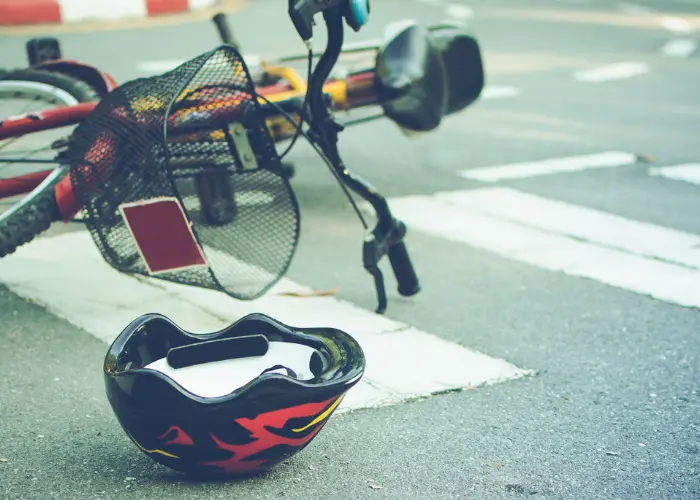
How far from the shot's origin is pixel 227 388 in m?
2.72

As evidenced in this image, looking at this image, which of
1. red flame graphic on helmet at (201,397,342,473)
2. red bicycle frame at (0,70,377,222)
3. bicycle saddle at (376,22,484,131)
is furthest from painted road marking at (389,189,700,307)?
red flame graphic on helmet at (201,397,342,473)

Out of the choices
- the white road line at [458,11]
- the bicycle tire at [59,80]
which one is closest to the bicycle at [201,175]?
the bicycle tire at [59,80]

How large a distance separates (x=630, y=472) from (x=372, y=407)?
30.3 inches

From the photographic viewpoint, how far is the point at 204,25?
1267 cm

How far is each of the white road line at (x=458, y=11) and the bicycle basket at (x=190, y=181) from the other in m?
11.2

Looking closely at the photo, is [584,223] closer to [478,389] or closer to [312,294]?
[312,294]

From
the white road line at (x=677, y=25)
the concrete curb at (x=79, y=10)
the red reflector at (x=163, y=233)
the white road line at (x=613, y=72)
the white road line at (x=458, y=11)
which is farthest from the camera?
the white road line at (x=458, y=11)

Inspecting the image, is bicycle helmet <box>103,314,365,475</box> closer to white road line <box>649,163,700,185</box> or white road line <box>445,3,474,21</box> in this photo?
white road line <box>649,163,700,185</box>

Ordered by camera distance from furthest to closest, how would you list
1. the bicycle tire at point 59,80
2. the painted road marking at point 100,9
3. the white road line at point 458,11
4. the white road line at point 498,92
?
the white road line at point 458,11 < the painted road marking at point 100,9 < the white road line at point 498,92 < the bicycle tire at point 59,80

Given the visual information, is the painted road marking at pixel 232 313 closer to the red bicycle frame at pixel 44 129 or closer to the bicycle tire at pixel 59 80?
the red bicycle frame at pixel 44 129

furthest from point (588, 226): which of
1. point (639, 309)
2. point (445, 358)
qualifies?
point (445, 358)

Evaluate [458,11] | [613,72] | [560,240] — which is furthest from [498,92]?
[458,11]

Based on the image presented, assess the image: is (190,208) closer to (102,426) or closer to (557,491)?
(102,426)

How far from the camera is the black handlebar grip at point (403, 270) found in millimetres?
4020
